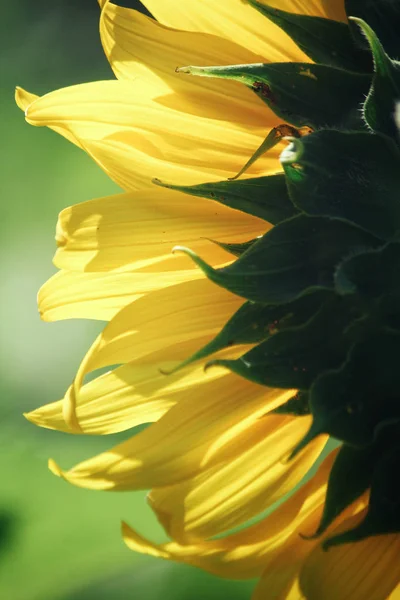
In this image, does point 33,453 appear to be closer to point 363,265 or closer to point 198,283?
point 198,283

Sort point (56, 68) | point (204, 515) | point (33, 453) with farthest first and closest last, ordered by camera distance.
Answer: point (56, 68), point (33, 453), point (204, 515)

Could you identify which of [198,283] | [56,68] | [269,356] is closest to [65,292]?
[198,283]

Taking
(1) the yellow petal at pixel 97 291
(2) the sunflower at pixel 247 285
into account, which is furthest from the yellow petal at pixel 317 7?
(1) the yellow petal at pixel 97 291

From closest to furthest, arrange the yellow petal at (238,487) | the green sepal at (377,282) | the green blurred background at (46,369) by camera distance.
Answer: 1. the green sepal at (377,282)
2. the yellow petal at (238,487)
3. the green blurred background at (46,369)

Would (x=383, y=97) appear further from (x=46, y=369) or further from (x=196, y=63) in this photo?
(x=46, y=369)

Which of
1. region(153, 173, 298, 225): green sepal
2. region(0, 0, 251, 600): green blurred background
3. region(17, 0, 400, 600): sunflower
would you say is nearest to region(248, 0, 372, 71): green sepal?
region(17, 0, 400, 600): sunflower

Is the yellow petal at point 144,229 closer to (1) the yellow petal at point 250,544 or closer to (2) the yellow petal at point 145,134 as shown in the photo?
(2) the yellow petal at point 145,134
